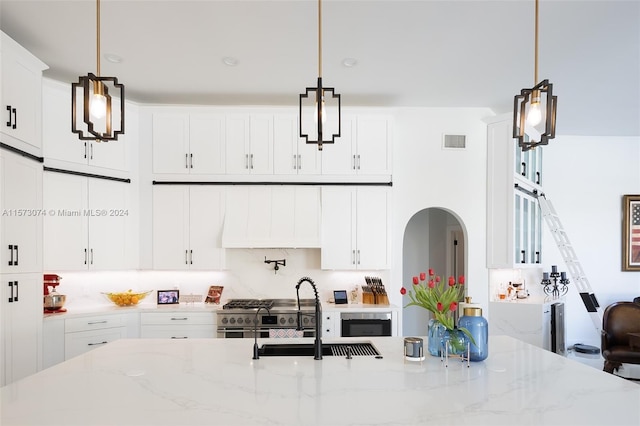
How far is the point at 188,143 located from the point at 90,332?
2.22 m

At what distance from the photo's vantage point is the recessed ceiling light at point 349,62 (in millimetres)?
3548

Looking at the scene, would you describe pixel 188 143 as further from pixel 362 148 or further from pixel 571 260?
pixel 571 260

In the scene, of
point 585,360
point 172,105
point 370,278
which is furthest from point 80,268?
point 585,360

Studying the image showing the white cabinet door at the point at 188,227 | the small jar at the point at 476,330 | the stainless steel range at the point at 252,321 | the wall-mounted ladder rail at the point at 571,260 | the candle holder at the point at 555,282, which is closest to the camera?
the small jar at the point at 476,330

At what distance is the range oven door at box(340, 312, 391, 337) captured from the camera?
4312 millimetres

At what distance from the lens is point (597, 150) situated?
19.5 feet

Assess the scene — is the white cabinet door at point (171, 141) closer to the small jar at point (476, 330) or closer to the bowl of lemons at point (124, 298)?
the bowl of lemons at point (124, 298)

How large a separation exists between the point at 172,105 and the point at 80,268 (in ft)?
6.77

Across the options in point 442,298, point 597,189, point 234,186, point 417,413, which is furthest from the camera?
point 597,189

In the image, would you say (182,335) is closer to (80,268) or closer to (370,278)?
(80,268)

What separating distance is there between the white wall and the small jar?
4.35 m

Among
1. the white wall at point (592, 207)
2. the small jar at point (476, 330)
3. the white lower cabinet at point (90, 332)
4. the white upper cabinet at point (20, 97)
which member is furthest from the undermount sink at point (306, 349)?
the white wall at point (592, 207)

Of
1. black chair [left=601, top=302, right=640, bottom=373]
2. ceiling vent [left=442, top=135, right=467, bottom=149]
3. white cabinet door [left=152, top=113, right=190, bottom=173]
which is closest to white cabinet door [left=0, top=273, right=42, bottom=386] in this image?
white cabinet door [left=152, top=113, right=190, bottom=173]

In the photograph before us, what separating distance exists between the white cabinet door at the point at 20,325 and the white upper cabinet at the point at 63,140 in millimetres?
1312
